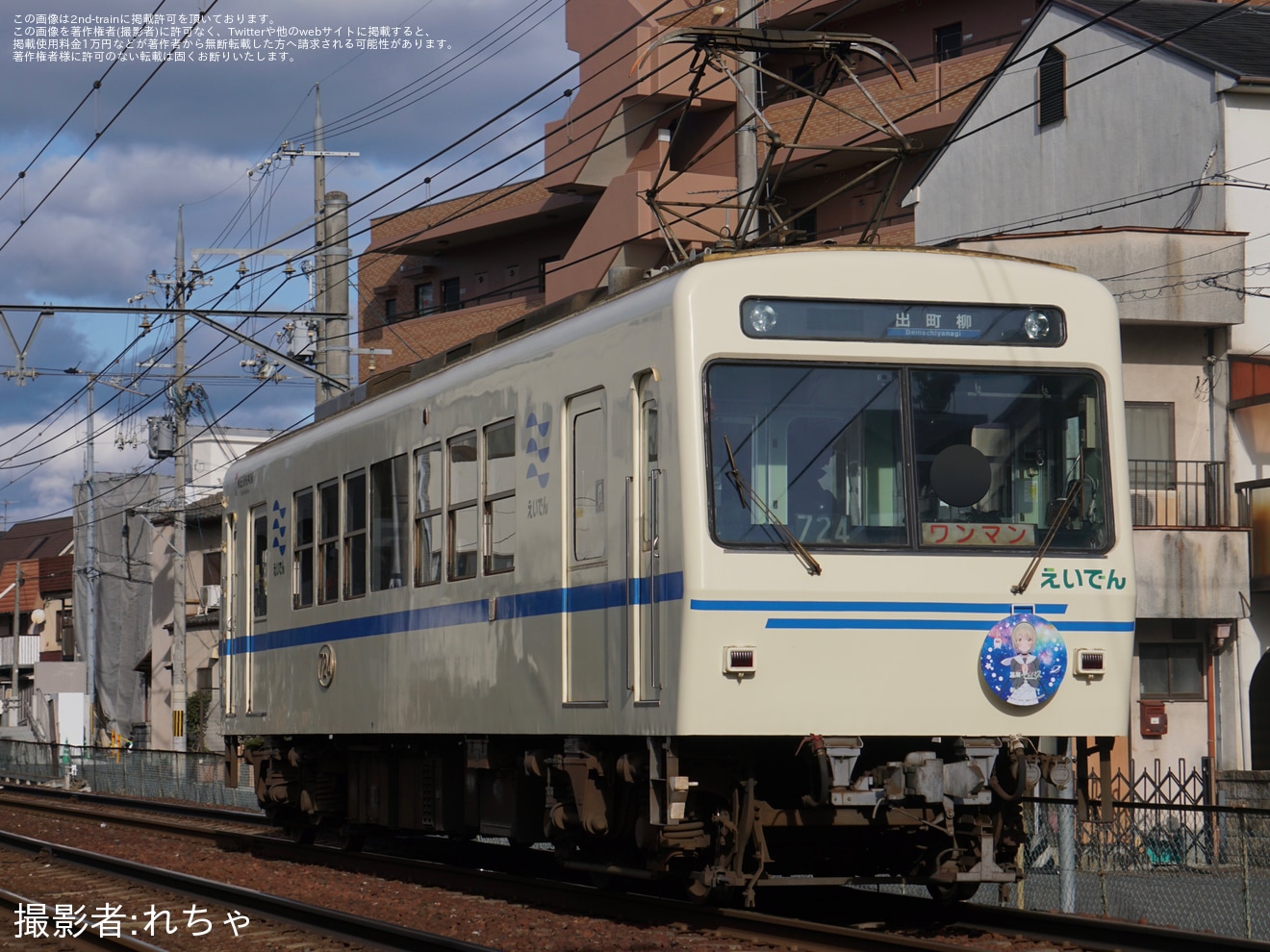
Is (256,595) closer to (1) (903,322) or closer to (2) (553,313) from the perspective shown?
(2) (553,313)

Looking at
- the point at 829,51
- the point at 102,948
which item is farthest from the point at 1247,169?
the point at 102,948

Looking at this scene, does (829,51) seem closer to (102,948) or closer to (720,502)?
(720,502)

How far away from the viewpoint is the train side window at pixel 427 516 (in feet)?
39.8

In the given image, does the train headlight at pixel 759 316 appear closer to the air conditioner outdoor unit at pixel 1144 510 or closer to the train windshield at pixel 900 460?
the train windshield at pixel 900 460

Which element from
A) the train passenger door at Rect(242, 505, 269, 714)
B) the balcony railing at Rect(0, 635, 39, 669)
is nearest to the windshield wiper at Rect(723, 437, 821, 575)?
the train passenger door at Rect(242, 505, 269, 714)

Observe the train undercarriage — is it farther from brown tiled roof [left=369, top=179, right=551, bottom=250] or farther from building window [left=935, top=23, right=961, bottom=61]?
brown tiled roof [left=369, top=179, right=551, bottom=250]

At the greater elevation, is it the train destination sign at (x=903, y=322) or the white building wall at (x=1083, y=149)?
the white building wall at (x=1083, y=149)

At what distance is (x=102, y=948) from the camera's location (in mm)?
10109

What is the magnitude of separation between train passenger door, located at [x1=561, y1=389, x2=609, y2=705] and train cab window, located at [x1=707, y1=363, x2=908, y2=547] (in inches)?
40.1

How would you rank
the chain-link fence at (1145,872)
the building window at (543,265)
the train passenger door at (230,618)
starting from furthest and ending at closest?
the building window at (543,265)
the train passenger door at (230,618)
the chain-link fence at (1145,872)

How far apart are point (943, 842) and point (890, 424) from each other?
2.33 meters

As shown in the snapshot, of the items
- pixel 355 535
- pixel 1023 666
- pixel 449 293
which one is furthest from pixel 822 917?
pixel 449 293

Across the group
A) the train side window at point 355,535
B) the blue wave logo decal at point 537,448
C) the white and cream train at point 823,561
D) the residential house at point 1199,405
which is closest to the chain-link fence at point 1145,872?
the white and cream train at point 823,561

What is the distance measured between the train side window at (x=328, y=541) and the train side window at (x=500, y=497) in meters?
3.03
